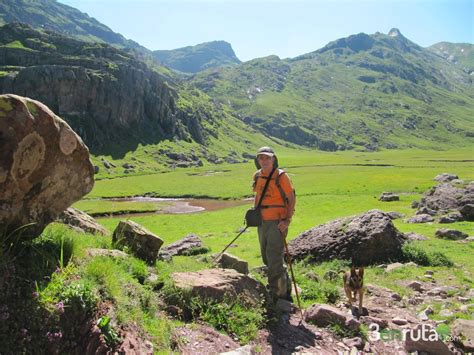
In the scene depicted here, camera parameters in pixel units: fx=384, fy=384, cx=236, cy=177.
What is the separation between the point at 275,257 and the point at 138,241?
446 centimetres

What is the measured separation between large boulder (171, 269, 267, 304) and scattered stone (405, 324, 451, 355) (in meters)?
3.93

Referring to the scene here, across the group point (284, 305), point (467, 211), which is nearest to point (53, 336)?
point (284, 305)

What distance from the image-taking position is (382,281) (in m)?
16.0

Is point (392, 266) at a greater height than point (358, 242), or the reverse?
point (358, 242)

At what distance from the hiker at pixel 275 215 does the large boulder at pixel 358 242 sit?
332 inches

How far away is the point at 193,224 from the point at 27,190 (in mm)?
38516

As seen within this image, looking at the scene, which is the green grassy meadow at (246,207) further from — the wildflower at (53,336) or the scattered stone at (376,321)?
the wildflower at (53,336)

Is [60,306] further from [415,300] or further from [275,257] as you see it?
[415,300]

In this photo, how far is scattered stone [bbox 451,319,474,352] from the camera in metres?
9.59

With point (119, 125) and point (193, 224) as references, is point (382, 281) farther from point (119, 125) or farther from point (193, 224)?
point (119, 125)

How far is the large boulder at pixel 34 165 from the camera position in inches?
286

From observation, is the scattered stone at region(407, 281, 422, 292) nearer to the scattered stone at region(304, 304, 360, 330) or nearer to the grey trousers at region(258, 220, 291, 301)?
the scattered stone at region(304, 304, 360, 330)

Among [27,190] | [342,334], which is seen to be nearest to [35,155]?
[27,190]

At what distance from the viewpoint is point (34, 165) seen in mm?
7680
